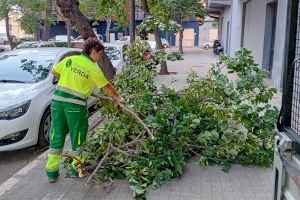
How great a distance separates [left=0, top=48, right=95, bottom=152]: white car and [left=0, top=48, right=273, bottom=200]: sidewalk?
841mm

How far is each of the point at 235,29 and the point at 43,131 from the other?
1990cm

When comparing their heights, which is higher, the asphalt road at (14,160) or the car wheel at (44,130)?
the car wheel at (44,130)

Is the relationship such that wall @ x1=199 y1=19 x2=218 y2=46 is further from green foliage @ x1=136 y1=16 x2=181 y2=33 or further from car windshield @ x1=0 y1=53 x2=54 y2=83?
green foliage @ x1=136 y1=16 x2=181 y2=33

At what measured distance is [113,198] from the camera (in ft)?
14.5

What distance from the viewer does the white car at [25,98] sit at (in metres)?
5.86

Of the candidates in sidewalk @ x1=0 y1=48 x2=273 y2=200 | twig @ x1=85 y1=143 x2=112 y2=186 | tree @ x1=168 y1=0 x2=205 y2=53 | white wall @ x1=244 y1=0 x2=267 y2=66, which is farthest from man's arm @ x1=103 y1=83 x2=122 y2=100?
tree @ x1=168 y1=0 x2=205 y2=53

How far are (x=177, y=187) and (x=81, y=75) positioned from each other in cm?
159

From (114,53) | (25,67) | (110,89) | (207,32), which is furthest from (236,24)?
(207,32)

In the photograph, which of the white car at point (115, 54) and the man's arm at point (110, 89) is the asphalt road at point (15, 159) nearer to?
the man's arm at point (110, 89)

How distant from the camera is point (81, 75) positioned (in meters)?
4.58

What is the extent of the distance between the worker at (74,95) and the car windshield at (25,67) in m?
2.28

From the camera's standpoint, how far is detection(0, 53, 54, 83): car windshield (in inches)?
272

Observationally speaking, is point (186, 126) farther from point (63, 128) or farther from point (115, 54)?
point (115, 54)

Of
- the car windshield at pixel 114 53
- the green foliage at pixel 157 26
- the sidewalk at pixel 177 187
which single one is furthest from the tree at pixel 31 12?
the sidewalk at pixel 177 187
